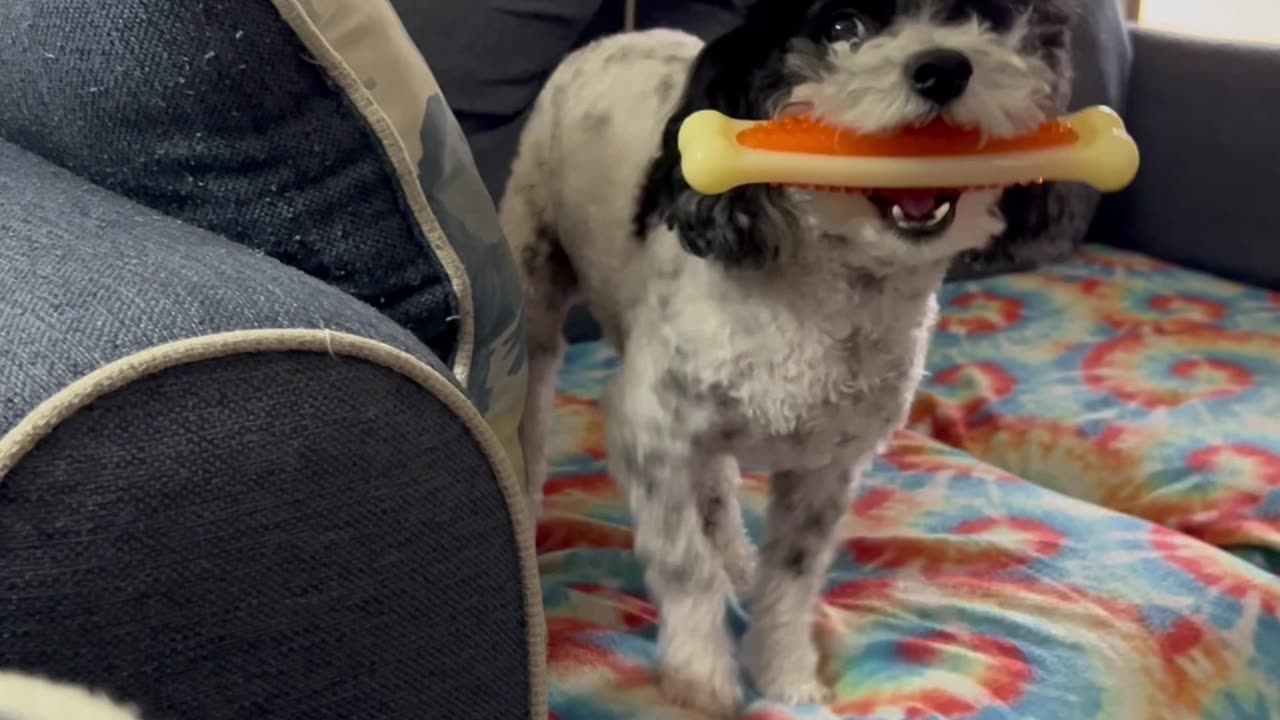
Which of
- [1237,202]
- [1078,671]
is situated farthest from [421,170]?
[1237,202]

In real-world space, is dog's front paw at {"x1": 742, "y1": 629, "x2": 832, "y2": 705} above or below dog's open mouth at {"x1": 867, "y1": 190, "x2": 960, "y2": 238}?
below

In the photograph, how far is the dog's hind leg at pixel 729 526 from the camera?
3.79 ft

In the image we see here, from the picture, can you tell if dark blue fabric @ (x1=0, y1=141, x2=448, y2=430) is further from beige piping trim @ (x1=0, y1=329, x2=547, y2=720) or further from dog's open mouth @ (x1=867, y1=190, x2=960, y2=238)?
dog's open mouth @ (x1=867, y1=190, x2=960, y2=238)

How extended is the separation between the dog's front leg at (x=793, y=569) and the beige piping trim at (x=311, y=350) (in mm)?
480

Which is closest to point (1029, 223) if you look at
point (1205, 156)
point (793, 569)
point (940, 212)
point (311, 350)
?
point (940, 212)

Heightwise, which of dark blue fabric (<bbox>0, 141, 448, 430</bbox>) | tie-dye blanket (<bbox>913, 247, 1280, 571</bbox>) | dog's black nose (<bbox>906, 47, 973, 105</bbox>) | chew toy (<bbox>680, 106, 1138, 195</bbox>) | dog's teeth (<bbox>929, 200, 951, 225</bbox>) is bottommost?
tie-dye blanket (<bbox>913, 247, 1280, 571</bbox>)

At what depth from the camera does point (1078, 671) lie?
1.01m

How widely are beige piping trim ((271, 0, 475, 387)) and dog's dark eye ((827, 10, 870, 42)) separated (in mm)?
337

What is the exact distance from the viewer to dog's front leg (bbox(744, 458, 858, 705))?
1.06 metres

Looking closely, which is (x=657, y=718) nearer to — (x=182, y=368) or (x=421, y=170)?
(x=421, y=170)

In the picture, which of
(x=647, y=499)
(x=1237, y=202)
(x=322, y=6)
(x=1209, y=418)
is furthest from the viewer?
(x=1237, y=202)

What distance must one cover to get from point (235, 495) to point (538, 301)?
2.90 feet

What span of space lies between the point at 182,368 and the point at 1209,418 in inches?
49.2

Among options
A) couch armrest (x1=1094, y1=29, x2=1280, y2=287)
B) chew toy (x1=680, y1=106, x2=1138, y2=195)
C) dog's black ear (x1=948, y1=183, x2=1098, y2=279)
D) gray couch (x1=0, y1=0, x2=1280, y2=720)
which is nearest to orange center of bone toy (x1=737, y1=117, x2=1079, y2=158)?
chew toy (x1=680, y1=106, x2=1138, y2=195)
